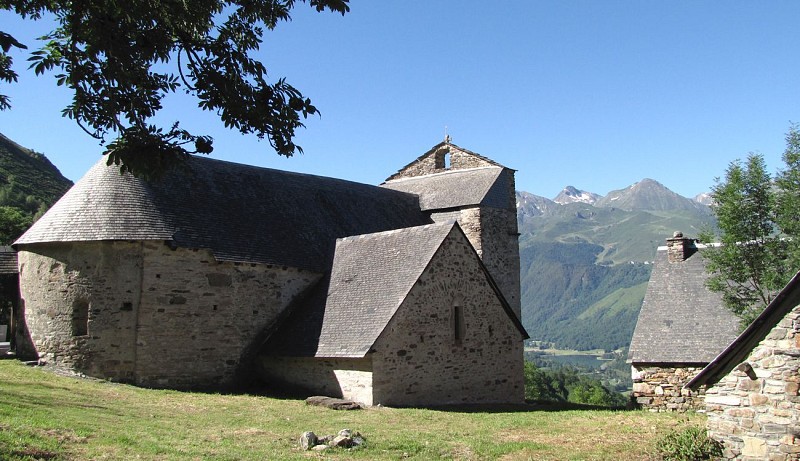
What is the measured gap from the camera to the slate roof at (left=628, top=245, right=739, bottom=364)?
63.3 feet

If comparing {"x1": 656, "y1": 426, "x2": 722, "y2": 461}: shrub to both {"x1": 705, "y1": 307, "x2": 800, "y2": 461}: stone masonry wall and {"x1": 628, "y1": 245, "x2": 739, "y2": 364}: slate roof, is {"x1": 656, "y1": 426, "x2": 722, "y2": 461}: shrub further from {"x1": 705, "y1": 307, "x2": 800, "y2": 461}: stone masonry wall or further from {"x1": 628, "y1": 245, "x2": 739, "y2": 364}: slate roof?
{"x1": 628, "y1": 245, "x2": 739, "y2": 364}: slate roof

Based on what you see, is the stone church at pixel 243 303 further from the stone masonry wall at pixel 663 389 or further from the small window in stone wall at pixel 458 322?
the stone masonry wall at pixel 663 389

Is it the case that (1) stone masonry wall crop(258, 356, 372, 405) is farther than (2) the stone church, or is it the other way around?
(2) the stone church

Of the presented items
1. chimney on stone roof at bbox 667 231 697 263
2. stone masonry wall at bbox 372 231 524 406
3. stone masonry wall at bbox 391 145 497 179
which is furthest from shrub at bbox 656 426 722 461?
stone masonry wall at bbox 391 145 497 179

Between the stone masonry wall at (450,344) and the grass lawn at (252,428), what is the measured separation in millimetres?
1602

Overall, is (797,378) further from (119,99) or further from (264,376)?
(264,376)

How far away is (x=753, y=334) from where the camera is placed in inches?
422

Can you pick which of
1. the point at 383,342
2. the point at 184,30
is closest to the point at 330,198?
the point at 383,342

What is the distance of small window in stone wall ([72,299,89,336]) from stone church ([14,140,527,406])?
0.03 metres

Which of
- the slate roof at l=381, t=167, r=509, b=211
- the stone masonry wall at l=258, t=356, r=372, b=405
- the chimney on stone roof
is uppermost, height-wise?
the slate roof at l=381, t=167, r=509, b=211

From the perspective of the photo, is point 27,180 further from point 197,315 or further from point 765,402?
point 765,402

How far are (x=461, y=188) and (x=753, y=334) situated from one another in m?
22.1

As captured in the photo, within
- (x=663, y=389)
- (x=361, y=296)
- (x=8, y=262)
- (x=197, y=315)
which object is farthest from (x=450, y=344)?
(x=8, y=262)

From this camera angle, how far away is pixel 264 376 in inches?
830
